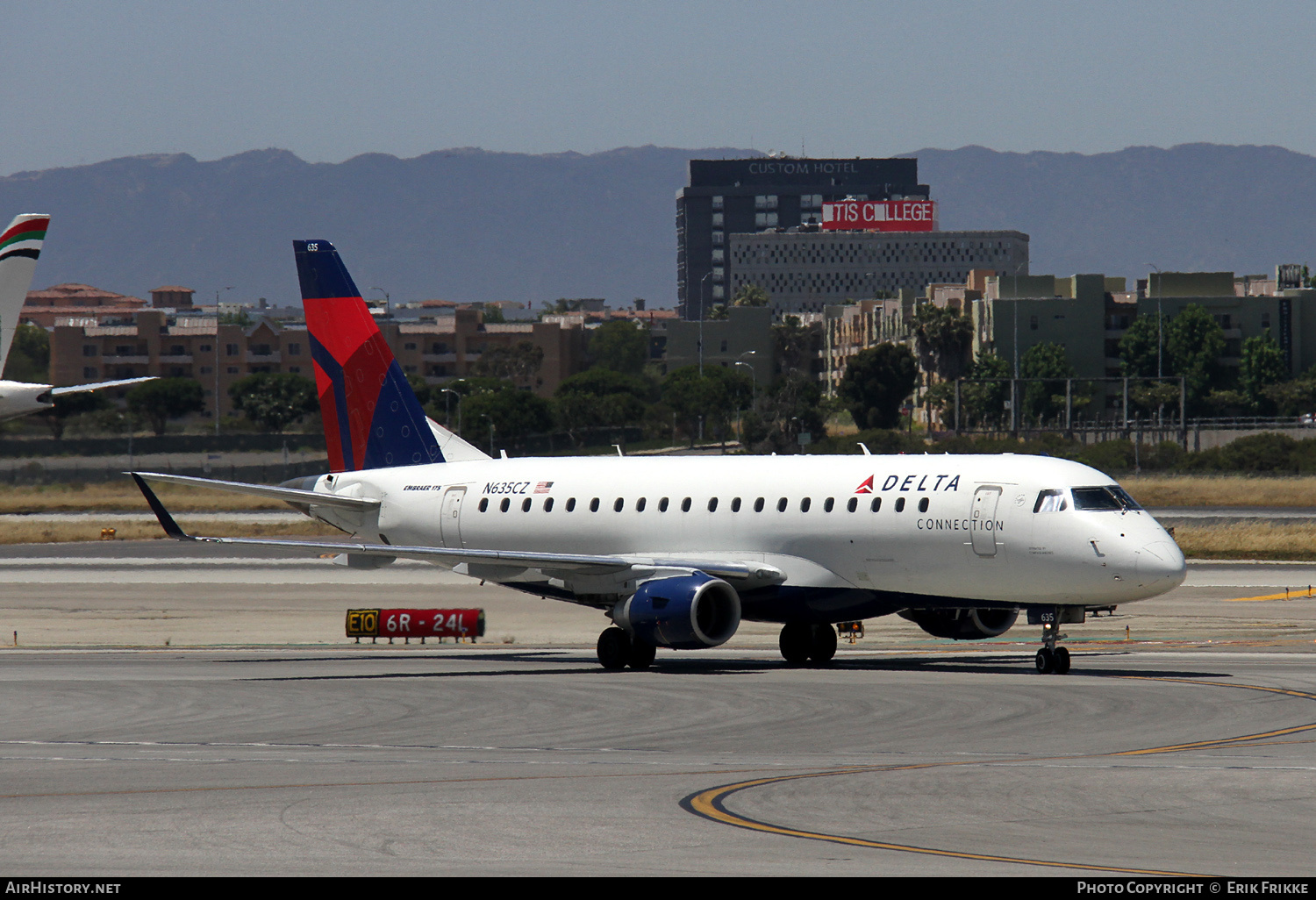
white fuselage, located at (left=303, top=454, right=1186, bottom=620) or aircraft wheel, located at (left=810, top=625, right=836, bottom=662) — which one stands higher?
white fuselage, located at (left=303, top=454, right=1186, bottom=620)

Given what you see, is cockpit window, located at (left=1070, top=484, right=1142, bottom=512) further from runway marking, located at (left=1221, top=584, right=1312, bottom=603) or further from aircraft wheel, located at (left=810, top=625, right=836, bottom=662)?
runway marking, located at (left=1221, top=584, right=1312, bottom=603)

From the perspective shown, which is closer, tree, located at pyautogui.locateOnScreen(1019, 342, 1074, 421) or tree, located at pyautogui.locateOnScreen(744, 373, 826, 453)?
tree, located at pyautogui.locateOnScreen(744, 373, 826, 453)

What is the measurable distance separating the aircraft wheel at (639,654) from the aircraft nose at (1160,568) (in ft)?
33.6

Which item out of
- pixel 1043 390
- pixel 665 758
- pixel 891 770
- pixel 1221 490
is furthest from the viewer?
pixel 1043 390

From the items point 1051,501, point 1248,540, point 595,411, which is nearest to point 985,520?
point 1051,501

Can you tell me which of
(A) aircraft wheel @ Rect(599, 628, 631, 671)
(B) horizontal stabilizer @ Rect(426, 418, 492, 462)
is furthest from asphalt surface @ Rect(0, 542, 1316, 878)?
(B) horizontal stabilizer @ Rect(426, 418, 492, 462)

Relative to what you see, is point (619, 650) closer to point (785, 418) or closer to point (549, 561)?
point (549, 561)

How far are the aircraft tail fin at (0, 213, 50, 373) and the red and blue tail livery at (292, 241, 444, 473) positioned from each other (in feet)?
27.6

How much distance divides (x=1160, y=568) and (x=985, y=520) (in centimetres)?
345

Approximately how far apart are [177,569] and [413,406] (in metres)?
29.4

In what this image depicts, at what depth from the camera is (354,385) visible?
42.7 metres

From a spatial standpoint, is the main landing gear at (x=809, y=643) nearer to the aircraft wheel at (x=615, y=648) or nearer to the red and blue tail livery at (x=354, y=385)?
the aircraft wheel at (x=615, y=648)

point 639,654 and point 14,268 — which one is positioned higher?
point 14,268

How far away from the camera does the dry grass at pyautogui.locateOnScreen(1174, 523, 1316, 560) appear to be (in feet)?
223
